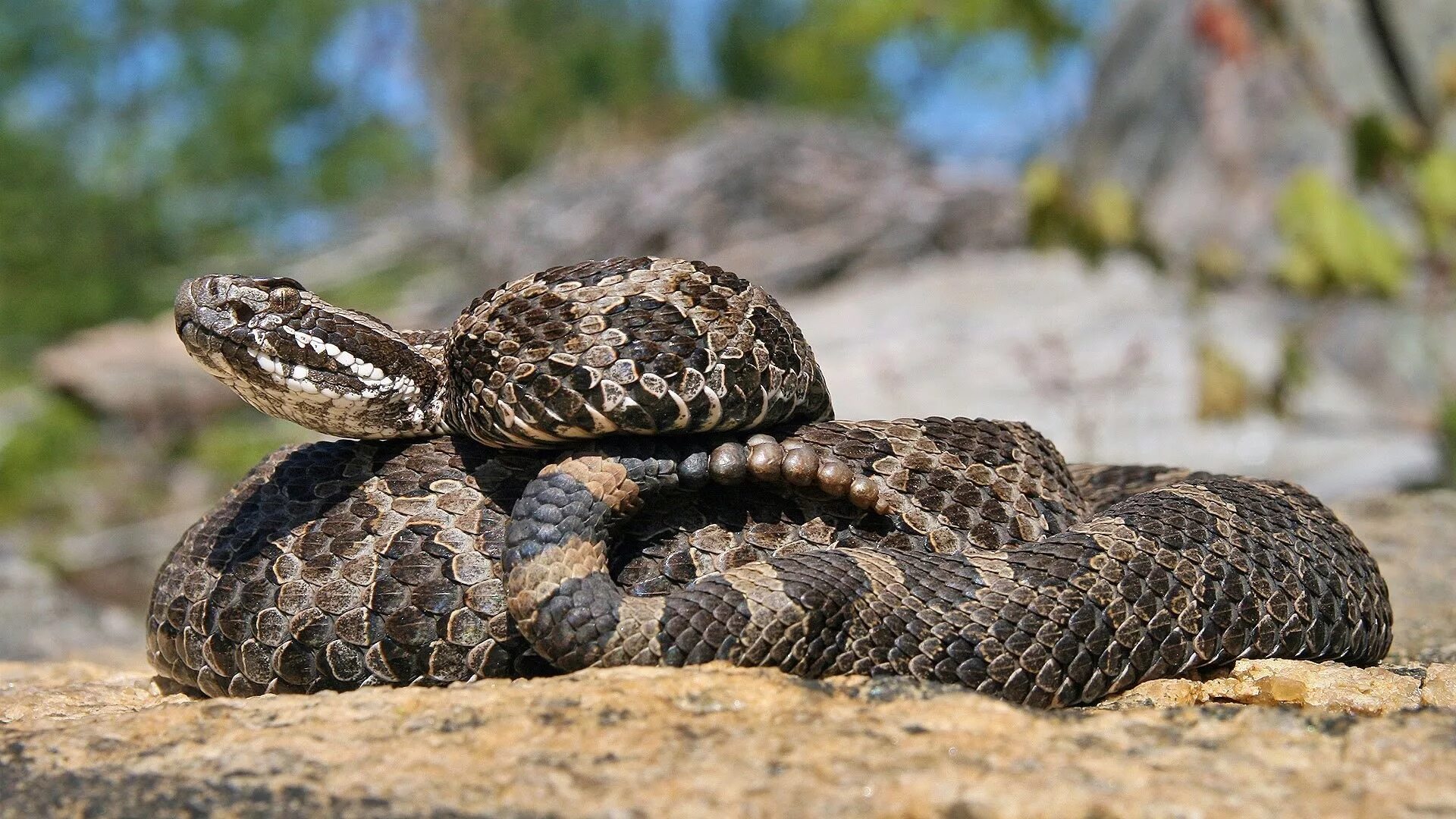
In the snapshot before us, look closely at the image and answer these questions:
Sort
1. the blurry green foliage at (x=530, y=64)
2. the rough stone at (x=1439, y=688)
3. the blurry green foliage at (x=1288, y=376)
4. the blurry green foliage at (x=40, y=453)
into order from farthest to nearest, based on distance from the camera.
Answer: the blurry green foliage at (x=530, y=64) < the blurry green foliage at (x=40, y=453) < the blurry green foliage at (x=1288, y=376) < the rough stone at (x=1439, y=688)

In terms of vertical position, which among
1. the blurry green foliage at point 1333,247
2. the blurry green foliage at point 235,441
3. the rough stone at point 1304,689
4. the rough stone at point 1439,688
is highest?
the blurry green foliage at point 235,441

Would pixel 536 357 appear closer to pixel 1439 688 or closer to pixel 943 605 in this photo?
pixel 943 605

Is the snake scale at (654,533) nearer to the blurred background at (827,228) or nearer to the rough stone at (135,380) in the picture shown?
the blurred background at (827,228)

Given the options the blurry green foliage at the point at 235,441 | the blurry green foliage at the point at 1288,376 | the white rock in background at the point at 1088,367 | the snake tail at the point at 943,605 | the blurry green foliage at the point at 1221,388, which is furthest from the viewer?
the blurry green foliage at the point at 235,441

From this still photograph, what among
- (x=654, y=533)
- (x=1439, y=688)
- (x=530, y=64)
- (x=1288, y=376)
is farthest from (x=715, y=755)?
(x=530, y=64)

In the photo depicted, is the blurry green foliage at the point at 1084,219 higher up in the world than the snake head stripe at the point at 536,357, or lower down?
higher up

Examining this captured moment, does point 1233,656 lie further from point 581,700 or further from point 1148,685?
point 581,700

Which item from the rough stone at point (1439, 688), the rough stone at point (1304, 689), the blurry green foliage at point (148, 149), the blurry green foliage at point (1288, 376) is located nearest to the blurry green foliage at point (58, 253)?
the blurry green foliage at point (148, 149)

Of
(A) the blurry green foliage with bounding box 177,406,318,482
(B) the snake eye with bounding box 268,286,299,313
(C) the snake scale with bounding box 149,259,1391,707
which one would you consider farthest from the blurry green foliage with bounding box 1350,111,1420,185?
(A) the blurry green foliage with bounding box 177,406,318,482
